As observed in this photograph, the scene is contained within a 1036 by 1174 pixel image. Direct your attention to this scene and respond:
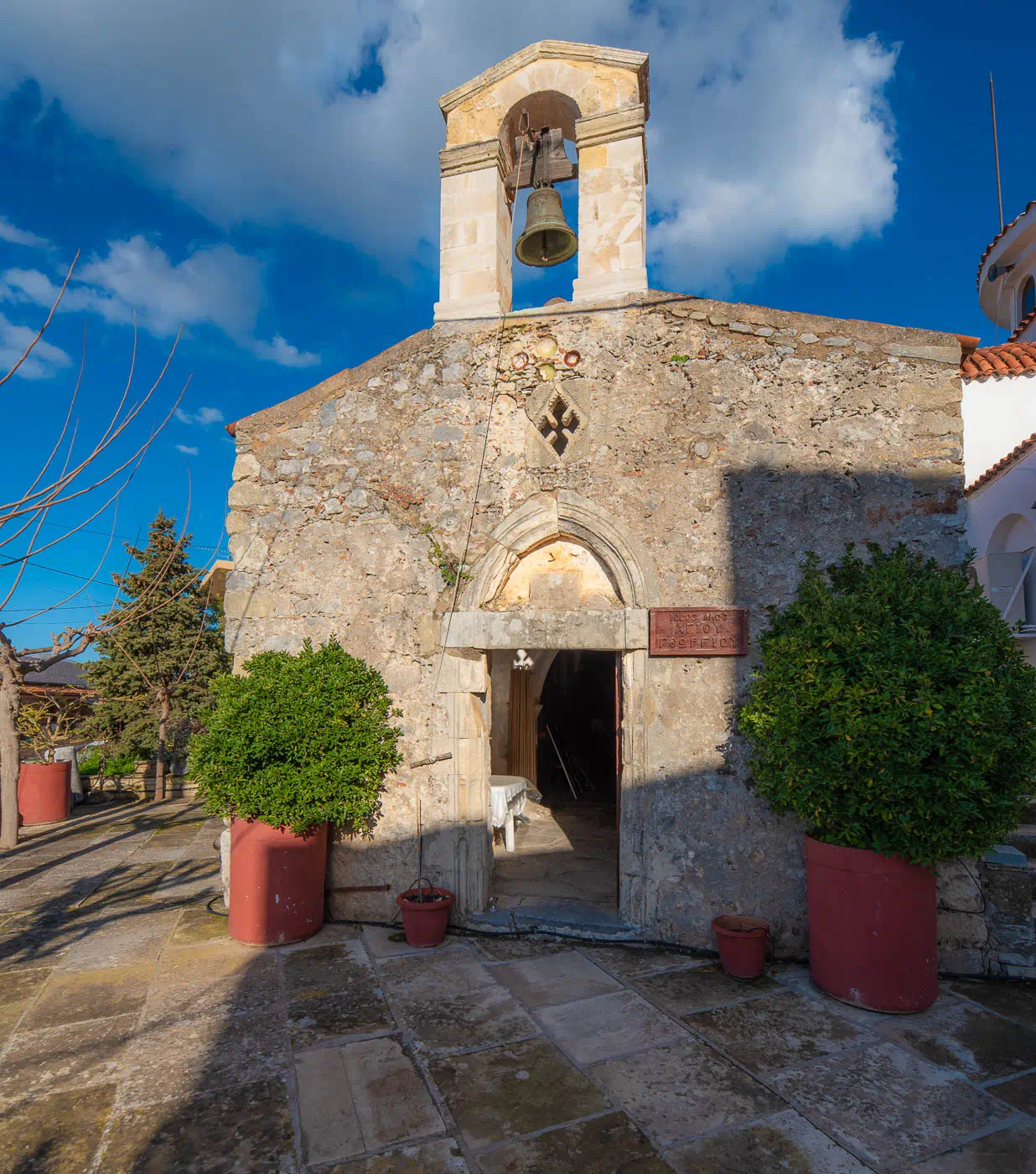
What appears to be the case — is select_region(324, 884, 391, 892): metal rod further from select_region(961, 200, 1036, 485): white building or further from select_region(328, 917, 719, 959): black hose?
select_region(961, 200, 1036, 485): white building

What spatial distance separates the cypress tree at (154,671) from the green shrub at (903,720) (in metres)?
10.8

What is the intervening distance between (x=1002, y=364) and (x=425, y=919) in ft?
36.9

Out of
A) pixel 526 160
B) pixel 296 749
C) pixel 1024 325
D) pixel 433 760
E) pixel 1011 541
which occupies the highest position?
pixel 1024 325

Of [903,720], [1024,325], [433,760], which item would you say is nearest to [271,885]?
[433,760]

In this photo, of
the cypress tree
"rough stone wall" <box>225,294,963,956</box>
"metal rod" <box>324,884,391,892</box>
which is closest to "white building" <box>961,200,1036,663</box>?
"rough stone wall" <box>225,294,963,956</box>

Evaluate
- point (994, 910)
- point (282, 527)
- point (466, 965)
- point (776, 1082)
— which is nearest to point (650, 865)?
point (466, 965)

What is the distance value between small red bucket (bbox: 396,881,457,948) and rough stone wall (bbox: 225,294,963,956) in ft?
1.27

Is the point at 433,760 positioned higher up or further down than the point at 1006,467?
further down

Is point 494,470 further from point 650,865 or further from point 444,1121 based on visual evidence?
point 444,1121

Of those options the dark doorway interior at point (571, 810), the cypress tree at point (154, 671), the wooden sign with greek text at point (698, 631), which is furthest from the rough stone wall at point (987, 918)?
the cypress tree at point (154, 671)

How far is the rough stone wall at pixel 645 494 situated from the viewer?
470 centimetres

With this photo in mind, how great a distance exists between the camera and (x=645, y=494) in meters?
5.02

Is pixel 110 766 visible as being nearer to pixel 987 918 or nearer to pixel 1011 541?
pixel 987 918

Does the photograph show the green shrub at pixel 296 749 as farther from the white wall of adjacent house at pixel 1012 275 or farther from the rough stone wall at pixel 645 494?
the white wall of adjacent house at pixel 1012 275
